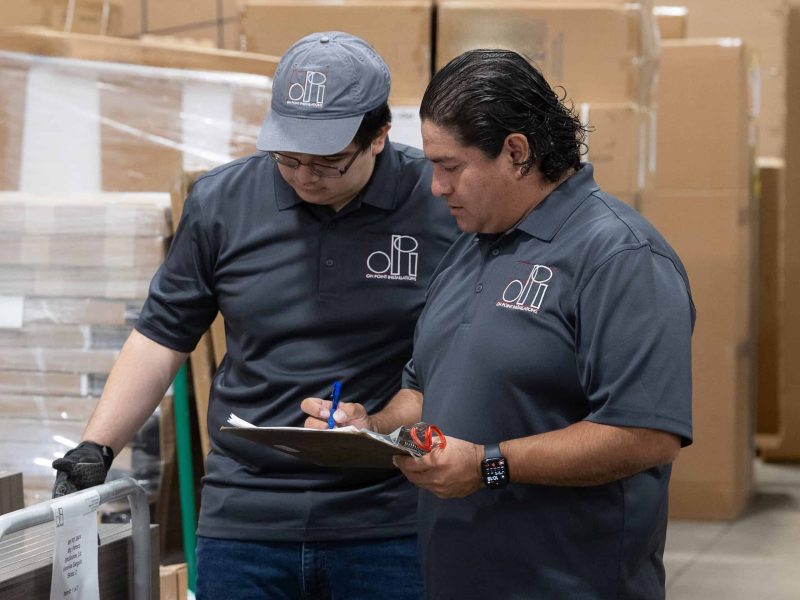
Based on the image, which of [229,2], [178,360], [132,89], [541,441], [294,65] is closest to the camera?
[541,441]

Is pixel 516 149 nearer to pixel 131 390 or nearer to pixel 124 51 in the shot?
pixel 131 390

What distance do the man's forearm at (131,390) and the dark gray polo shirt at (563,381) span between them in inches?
23.3

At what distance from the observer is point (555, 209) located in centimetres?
173

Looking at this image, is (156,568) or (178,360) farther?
(178,360)

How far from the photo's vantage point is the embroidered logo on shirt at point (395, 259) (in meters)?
2.06

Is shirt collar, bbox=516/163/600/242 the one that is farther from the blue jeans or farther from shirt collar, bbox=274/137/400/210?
the blue jeans

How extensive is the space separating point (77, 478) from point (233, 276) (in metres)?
0.47

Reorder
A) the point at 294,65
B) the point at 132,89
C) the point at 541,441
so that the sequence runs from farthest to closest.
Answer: the point at 132,89, the point at 294,65, the point at 541,441

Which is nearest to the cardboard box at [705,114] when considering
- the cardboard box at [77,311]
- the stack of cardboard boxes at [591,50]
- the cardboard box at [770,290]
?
the cardboard box at [770,290]

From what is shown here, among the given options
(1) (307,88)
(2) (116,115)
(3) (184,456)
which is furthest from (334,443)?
(2) (116,115)

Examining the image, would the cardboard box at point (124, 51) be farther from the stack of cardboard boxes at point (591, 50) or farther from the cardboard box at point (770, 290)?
the cardboard box at point (770, 290)

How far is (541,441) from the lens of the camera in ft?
5.31

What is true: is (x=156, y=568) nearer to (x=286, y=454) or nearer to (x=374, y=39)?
(x=286, y=454)

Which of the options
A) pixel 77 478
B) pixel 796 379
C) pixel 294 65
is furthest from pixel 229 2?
pixel 796 379
